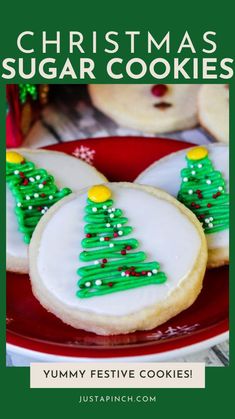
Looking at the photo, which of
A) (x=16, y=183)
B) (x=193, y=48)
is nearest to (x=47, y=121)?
(x=16, y=183)

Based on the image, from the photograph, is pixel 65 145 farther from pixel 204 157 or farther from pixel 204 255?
pixel 204 255

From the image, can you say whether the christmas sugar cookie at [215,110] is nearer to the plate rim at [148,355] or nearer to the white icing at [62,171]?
the white icing at [62,171]

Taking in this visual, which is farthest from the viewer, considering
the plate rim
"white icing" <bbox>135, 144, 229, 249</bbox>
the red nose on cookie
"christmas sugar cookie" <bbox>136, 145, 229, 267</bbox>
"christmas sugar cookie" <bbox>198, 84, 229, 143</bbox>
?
the red nose on cookie

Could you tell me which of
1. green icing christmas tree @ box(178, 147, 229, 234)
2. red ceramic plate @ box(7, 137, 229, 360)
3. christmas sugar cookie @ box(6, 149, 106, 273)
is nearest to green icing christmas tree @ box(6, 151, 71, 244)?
christmas sugar cookie @ box(6, 149, 106, 273)

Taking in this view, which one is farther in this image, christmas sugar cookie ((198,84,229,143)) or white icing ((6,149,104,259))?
christmas sugar cookie ((198,84,229,143))

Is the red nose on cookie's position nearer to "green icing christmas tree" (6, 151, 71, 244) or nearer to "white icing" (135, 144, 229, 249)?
"white icing" (135, 144, 229, 249)

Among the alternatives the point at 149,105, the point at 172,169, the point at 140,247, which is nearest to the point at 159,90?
the point at 149,105
